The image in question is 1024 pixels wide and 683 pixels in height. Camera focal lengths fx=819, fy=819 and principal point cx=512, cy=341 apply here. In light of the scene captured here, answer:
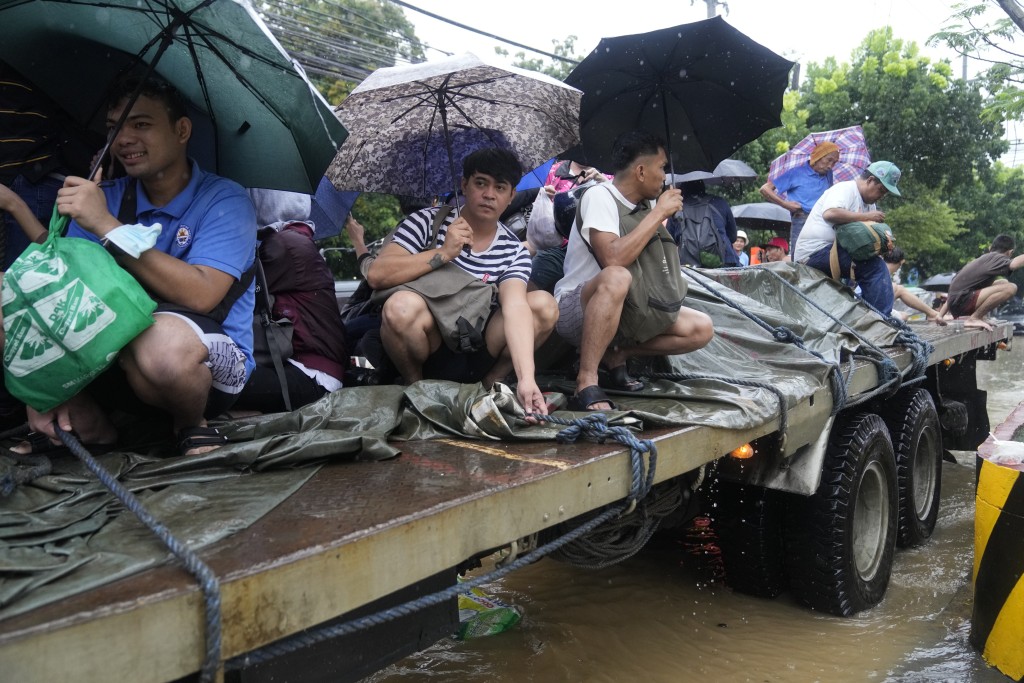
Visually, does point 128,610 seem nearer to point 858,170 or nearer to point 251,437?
point 251,437

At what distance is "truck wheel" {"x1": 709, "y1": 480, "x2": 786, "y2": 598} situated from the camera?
3.74 meters

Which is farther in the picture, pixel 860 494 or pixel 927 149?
pixel 927 149

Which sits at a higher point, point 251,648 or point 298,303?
point 298,303

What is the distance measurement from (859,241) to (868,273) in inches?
13.0

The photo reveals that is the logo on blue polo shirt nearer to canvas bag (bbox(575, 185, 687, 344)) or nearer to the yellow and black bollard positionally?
canvas bag (bbox(575, 185, 687, 344))

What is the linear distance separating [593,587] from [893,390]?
1935 mm

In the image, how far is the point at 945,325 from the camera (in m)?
6.66

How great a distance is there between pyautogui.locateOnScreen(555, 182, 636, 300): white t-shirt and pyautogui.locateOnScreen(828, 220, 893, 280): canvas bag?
272 cm

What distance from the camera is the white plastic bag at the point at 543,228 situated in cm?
455

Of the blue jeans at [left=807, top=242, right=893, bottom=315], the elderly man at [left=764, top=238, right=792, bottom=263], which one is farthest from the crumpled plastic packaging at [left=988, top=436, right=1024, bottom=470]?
the elderly man at [left=764, top=238, right=792, bottom=263]

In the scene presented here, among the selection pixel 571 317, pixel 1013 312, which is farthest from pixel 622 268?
pixel 1013 312

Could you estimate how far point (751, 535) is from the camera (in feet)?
12.4

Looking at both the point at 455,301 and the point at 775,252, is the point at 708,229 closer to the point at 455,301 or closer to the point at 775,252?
the point at 455,301

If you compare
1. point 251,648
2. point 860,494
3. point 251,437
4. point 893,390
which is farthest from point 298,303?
point 893,390
